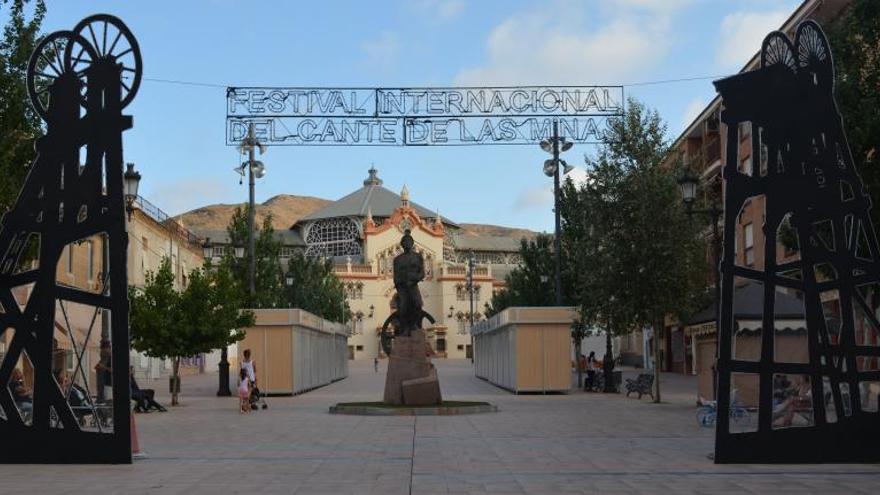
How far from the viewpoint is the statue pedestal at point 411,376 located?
24.6m

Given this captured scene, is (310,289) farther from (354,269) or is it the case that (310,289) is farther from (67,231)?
(67,231)

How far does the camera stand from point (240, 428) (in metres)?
20.4

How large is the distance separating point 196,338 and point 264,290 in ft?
65.2

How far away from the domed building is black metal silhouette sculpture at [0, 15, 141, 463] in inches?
3845

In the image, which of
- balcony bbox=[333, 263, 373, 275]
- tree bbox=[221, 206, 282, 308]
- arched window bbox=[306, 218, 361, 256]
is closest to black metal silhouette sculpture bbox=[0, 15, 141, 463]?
tree bbox=[221, 206, 282, 308]

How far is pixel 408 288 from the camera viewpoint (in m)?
25.7

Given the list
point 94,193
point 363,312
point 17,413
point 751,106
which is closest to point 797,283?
point 751,106

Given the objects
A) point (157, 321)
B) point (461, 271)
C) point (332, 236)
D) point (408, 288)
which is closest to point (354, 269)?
point (461, 271)

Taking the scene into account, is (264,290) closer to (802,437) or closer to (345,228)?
(802,437)

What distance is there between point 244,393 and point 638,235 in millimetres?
11229

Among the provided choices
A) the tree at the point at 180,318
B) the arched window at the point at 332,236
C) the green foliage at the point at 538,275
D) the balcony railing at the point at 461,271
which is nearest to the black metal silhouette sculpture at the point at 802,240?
the tree at the point at 180,318

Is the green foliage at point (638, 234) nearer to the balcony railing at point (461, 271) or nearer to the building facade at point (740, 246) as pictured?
the building facade at point (740, 246)

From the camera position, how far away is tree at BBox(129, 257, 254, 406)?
29.6m

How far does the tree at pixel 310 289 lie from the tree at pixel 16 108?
40.3 meters
